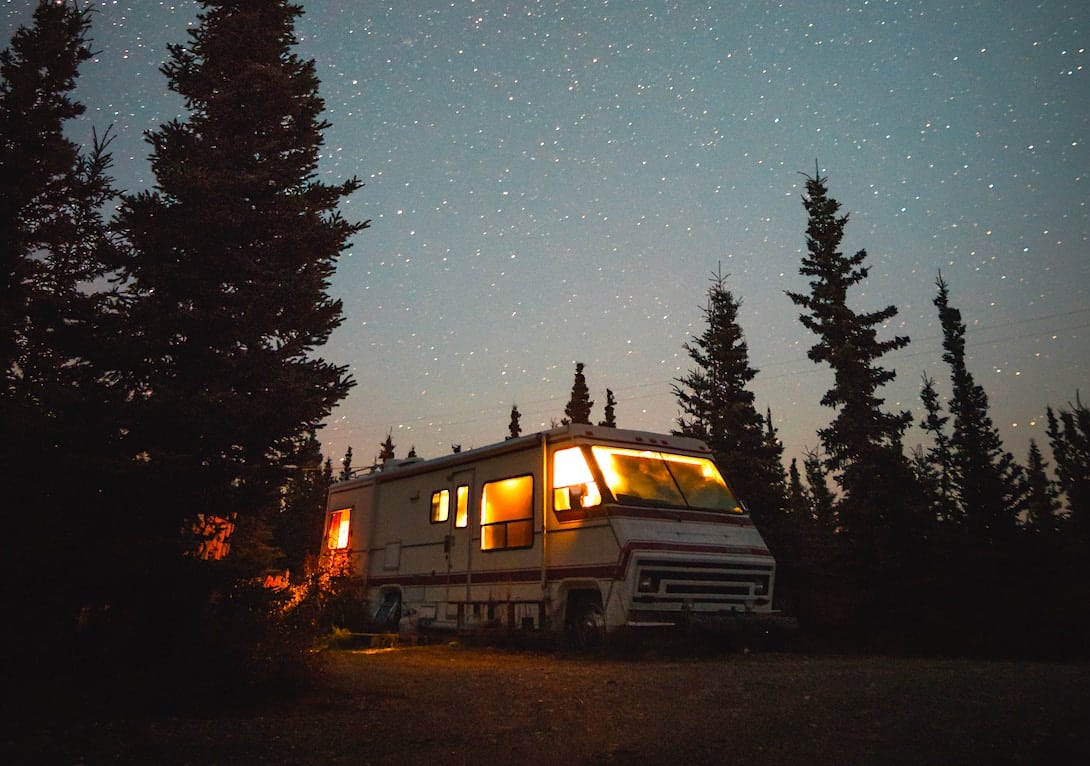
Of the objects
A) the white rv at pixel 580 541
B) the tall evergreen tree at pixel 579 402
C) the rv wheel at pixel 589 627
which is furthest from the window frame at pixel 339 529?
the tall evergreen tree at pixel 579 402

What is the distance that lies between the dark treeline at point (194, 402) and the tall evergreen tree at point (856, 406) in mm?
2765

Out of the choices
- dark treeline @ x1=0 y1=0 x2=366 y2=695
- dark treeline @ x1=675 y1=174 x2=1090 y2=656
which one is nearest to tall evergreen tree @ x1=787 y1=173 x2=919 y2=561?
dark treeline @ x1=675 y1=174 x2=1090 y2=656

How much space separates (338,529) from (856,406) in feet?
46.8

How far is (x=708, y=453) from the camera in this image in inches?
476

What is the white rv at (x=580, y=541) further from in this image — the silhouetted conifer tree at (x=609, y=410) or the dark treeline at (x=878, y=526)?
the silhouetted conifer tree at (x=609, y=410)

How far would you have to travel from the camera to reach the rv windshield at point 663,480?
10422 mm

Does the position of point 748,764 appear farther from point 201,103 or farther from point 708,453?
point 201,103

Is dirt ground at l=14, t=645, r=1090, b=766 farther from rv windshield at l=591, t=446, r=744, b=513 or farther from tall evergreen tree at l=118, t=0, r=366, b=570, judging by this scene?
rv windshield at l=591, t=446, r=744, b=513

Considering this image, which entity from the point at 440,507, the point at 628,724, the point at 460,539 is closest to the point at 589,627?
the point at 460,539

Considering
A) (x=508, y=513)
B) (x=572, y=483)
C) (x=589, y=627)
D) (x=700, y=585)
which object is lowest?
(x=589, y=627)

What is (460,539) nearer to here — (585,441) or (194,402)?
(585,441)

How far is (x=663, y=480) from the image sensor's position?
36.0 feet

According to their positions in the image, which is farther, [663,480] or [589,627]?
[663,480]

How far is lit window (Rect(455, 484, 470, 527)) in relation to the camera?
1243 cm
